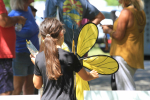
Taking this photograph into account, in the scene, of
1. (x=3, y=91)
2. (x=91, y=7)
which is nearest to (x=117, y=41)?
(x=91, y=7)

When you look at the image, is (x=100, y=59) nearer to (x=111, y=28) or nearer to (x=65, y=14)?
(x=65, y=14)

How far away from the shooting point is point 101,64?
1.88 m

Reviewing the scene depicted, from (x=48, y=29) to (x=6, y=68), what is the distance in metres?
1.03

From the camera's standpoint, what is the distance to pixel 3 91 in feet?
8.09

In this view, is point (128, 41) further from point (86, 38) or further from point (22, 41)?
point (22, 41)

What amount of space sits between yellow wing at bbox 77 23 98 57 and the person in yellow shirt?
864 mm

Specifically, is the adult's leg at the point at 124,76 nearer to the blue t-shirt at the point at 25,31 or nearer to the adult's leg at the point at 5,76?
the blue t-shirt at the point at 25,31

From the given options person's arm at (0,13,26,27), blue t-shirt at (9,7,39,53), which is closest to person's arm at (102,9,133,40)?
blue t-shirt at (9,7,39,53)

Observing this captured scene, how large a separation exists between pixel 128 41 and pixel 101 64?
3.34 feet

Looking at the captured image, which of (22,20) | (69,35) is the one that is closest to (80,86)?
(69,35)

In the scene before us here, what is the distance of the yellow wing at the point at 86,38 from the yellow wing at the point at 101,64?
87 millimetres


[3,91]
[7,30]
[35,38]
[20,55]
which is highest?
[7,30]

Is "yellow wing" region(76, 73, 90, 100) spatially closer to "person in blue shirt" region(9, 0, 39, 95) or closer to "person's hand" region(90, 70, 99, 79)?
"person's hand" region(90, 70, 99, 79)

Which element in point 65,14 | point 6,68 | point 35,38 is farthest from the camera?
point 35,38
